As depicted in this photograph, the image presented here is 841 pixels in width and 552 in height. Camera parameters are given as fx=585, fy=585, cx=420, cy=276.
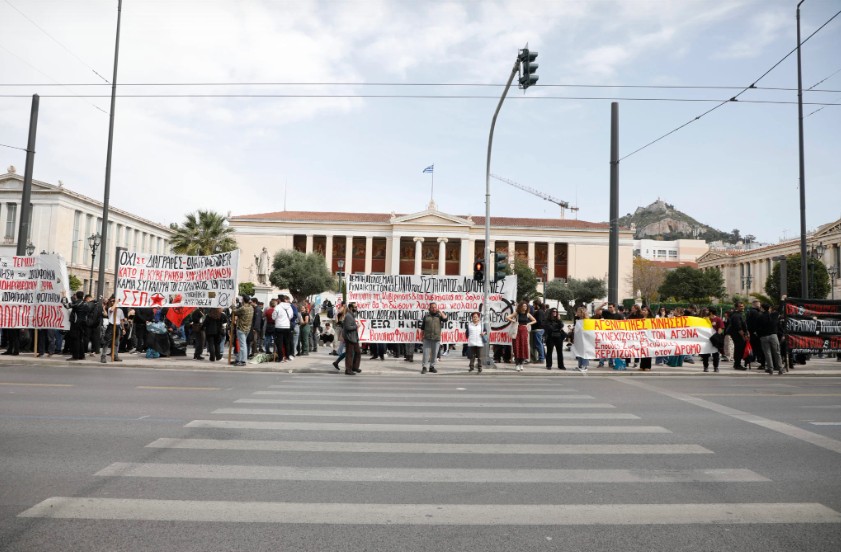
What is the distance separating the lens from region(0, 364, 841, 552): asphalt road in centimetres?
392

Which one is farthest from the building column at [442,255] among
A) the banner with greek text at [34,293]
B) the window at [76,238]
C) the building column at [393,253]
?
the banner with greek text at [34,293]

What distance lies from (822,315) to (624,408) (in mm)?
12715

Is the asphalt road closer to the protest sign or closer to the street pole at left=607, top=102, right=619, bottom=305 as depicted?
the protest sign

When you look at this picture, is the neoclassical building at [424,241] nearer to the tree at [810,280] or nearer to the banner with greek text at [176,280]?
the tree at [810,280]

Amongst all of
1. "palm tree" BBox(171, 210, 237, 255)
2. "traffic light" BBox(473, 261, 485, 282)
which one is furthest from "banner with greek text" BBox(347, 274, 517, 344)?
"palm tree" BBox(171, 210, 237, 255)

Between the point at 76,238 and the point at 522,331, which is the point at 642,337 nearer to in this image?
the point at 522,331

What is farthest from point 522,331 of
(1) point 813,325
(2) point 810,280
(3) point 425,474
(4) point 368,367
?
(2) point 810,280

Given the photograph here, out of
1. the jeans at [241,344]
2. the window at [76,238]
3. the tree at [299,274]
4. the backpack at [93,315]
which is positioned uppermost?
the window at [76,238]

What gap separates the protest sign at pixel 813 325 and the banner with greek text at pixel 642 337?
3.11m

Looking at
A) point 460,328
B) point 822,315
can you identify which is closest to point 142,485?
point 460,328

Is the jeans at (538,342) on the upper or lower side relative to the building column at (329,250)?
lower

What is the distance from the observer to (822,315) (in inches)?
711

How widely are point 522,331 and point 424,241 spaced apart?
2903 inches

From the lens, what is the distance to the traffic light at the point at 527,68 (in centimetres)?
1415
